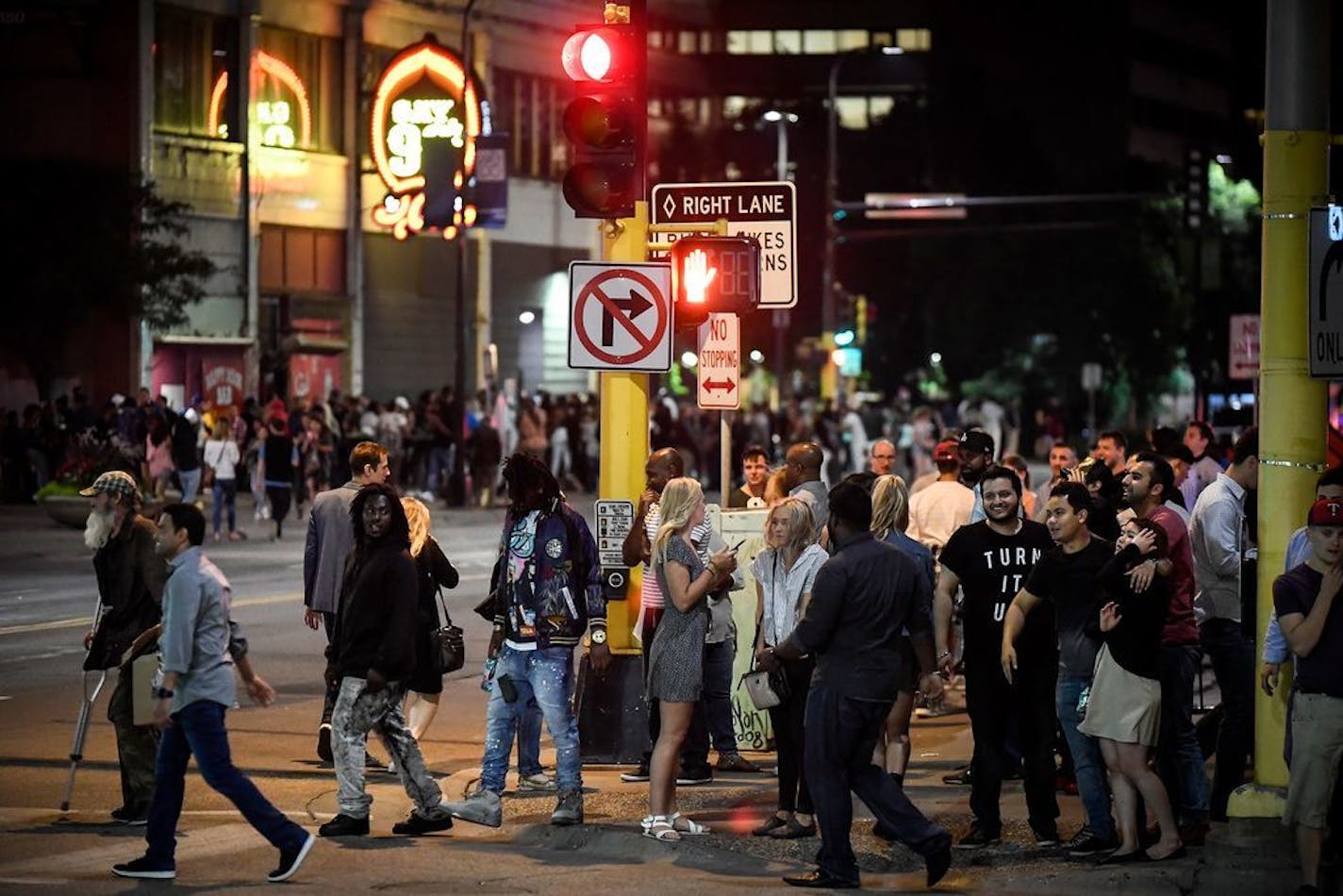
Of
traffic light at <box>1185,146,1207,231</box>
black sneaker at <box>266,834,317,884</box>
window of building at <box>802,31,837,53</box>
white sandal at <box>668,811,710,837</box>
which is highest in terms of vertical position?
window of building at <box>802,31,837,53</box>

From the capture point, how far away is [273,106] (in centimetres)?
5003

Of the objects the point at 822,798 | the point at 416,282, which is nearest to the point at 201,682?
the point at 822,798

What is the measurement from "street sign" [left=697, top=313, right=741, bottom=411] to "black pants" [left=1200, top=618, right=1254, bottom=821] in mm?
4281

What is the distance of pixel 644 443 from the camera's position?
1328 centimetres

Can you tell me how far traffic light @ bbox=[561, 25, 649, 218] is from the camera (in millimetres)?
12734

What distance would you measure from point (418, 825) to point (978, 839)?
2.80m

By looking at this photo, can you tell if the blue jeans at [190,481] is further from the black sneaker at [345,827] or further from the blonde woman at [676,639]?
the blonde woman at [676,639]

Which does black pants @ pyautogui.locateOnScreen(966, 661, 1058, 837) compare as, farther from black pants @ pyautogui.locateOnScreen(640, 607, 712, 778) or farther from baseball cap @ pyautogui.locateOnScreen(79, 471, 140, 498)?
baseball cap @ pyautogui.locateOnScreen(79, 471, 140, 498)

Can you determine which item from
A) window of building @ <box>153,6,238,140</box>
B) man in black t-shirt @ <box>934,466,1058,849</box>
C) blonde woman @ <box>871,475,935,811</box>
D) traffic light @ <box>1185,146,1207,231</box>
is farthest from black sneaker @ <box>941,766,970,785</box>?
window of building @ <box>153,6,238,140</box>

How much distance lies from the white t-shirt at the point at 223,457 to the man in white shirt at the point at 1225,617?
20419 mm

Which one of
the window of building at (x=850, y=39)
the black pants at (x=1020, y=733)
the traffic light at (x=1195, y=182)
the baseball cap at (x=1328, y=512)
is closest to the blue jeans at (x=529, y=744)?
the black pants at (x=1020, y=733)

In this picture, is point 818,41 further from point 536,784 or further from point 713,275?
→ point 536,784

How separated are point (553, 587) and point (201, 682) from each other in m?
2.05

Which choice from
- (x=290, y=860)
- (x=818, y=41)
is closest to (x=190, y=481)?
(x=290, y=860)
